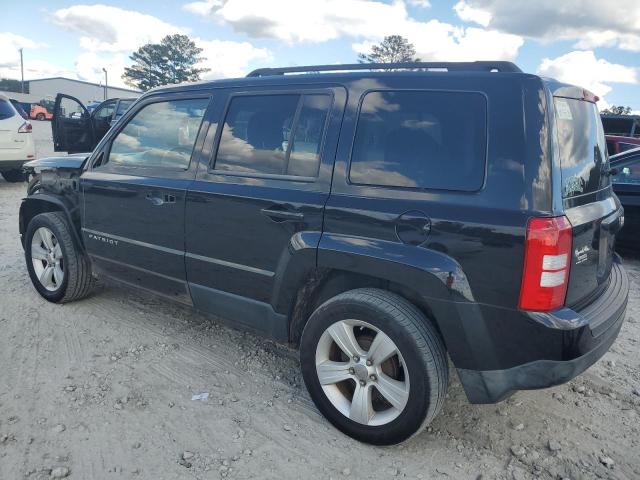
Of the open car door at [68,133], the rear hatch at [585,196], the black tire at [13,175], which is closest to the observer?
the rear hatch at [585,196]

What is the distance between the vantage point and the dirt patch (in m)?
2.38

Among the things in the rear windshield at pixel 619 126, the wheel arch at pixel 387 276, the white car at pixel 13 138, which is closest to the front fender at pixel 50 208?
the wheel arch at pixel 387 276

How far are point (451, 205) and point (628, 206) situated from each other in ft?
15.9

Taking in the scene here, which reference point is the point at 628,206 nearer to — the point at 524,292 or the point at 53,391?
the point at 524,292

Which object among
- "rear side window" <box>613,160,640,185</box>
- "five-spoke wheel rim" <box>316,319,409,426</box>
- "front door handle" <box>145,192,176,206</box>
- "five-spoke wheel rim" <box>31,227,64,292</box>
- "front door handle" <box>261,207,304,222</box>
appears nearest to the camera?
"five-spoke wheel rim" <box>316,319,409,426</box>

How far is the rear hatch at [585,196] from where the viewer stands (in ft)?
7.15

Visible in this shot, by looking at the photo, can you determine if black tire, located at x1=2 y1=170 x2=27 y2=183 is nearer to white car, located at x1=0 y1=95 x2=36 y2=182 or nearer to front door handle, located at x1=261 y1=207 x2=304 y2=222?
white car, located at x1=0 y1=95 x2=36 y2=182

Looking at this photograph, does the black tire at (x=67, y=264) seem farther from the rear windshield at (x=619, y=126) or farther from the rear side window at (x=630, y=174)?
the rear windshield at (x=619, y=126)

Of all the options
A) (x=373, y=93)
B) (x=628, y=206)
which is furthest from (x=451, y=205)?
(x=628, y=206)

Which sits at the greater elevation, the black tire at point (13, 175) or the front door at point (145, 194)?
the front door at point (145, 194)

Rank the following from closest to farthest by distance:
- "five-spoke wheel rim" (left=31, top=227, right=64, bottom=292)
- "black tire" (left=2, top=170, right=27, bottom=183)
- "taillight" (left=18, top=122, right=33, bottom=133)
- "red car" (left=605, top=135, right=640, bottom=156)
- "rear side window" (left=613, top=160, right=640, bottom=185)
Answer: "five-spoke wheel rim" (left=31, top=227, right=64, bottom=292), "rear side window" (left=613, top=160, right=640, bottom=185), "red car" (left=605, top=135, right=640, bottom=156), "taillight" (left=18, top=122, right=33, bottom=133), "black tire" (left=2, top=170, right=27, bottom=183)

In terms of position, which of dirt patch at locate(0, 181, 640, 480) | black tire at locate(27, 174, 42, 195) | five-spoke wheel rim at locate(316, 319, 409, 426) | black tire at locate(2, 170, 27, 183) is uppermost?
black tire at locate(27, 174, 42, 195)

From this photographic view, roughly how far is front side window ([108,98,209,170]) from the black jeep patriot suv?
18 millimetres

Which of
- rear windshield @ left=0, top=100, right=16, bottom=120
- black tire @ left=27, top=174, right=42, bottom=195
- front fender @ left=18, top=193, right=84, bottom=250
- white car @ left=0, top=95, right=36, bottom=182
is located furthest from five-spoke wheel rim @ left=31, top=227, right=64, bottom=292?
rear windshield @ left=0, top=100, right=16, bottom=120
